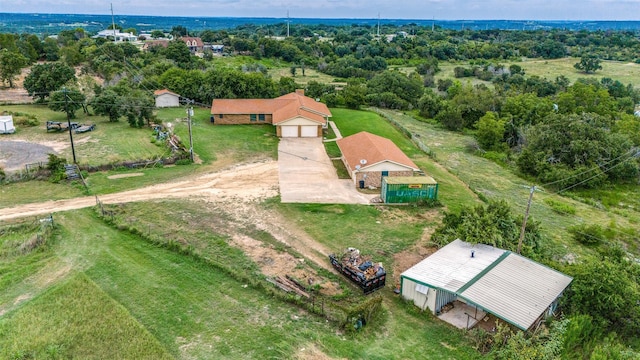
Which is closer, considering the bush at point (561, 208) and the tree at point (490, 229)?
the tree at point (490, 229)

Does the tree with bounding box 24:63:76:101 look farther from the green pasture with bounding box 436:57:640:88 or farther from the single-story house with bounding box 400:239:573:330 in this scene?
the green pasture with bounding box 436:57:640:88

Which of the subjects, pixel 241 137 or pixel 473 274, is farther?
pixel 241 137

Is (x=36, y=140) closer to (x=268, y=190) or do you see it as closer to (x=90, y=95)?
(x=90, y=95)

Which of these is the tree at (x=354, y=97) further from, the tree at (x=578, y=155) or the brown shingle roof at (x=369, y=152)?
the tree at (x=578, y=155)

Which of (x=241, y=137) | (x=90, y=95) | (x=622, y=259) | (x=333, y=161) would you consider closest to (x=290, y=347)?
(x=622, y=259)

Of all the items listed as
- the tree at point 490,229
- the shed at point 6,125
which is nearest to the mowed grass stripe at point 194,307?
the tree at point 490,229

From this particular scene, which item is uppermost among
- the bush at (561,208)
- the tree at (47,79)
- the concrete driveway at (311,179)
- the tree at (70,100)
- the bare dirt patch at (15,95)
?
the tree at (47,79)
